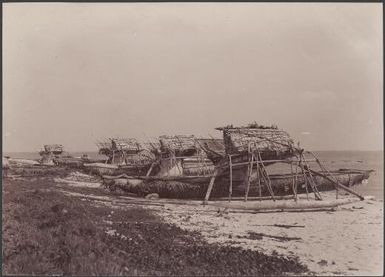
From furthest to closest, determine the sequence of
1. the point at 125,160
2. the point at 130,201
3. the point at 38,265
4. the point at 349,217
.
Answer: the point at 125,160 → the point at 130,201 → the point at 349,217 → the point at 38,265

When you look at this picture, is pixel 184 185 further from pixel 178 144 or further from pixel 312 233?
pixel 312 233

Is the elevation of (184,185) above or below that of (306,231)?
above

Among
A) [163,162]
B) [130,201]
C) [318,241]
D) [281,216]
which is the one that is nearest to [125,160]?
[163,162]

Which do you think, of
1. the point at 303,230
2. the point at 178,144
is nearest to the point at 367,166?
the point at 178,144

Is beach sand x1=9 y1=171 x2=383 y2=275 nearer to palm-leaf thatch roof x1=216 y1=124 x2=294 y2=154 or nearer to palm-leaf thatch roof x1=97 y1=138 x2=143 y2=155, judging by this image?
palm-leaf thatch roof x1=216 y1=124 x2=294 y2=154

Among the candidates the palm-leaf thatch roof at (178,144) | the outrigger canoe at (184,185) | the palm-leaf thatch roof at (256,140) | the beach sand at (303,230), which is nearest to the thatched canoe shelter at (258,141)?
the palm-leaf thatch roof at (256,140)

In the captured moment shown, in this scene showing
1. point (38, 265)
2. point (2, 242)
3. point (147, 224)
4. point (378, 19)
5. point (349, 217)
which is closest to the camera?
point (38, 265)

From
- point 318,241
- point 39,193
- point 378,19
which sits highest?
point 378,19

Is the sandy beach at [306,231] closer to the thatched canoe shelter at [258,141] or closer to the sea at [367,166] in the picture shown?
the thatched canoe shelter at [258,141]

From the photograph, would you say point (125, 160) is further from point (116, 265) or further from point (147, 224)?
point (116, 265)

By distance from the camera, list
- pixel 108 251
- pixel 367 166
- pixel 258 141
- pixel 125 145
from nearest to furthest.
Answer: pixel 108 251 < pixel 258 141 < pixel 125 145 < pixel 367 166

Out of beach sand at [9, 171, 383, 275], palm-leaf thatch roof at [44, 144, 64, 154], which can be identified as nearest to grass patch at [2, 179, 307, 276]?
beach sand at [9, 171, 383, 275]
